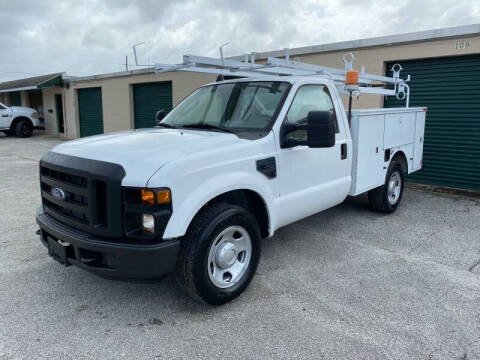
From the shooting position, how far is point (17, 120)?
21250 millimetres

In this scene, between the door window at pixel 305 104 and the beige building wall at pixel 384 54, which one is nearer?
the door window at pixel 305 104

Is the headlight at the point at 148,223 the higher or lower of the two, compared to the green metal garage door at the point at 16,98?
lower

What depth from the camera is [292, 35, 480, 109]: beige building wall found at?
25.5 ft

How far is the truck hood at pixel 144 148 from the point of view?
9.59 ft

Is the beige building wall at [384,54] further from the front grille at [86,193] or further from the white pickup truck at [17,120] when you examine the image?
the white pickup truck at [17,120]

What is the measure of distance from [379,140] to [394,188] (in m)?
1.23

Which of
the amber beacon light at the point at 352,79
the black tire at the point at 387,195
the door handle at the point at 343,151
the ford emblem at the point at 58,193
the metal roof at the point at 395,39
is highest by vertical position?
the metal roof at the point at 395,39

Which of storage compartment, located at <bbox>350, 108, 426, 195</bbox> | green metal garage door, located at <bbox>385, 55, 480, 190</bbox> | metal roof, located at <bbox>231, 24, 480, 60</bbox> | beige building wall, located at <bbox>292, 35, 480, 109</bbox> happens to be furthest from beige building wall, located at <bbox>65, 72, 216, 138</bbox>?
storage compartment, located at <bbox>350, 108, 426, 195</bbox>

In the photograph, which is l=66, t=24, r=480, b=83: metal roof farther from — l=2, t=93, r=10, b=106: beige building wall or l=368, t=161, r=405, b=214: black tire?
l=2, t=93, r=10, b=106: beige building wall

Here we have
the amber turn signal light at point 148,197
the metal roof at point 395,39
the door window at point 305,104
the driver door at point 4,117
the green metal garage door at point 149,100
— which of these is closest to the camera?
the amber turn signal light at point 148,197

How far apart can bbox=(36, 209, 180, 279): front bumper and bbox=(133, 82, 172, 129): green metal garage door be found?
11583mm

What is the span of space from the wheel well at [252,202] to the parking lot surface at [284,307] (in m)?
0.58

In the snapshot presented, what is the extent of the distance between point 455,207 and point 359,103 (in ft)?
11.3

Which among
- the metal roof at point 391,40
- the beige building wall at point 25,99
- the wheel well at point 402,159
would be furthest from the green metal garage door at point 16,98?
the wheel well at point 402,159
